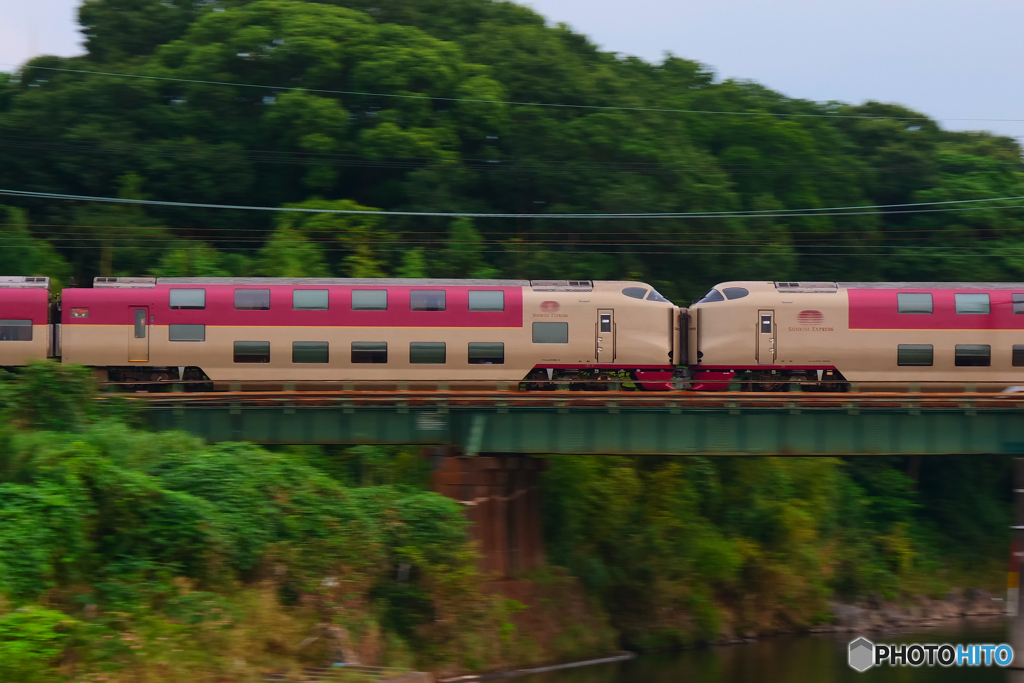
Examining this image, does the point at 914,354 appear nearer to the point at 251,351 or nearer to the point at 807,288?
the point at 807,288

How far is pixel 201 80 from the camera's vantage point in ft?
186

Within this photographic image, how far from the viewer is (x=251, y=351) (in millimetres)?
34031

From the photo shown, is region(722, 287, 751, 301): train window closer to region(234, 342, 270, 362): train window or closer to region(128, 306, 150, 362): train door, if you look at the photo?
region(234, 342, 270, 362): train window

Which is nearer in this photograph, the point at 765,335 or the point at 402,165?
the point at 765,335

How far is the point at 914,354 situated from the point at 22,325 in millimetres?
28614

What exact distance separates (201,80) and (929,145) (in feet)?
146

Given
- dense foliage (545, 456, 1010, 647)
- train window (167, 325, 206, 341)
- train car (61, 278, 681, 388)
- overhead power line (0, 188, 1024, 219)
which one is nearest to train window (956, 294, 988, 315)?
train car (61, 278, 681, 388)

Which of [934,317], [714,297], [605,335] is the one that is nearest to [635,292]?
[605,335]

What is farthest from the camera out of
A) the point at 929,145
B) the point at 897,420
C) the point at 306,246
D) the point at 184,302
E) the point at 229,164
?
the point at 929,145

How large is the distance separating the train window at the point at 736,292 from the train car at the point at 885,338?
33 cm

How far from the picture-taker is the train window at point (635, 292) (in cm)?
3478

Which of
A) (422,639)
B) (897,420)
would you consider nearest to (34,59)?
(422,639)

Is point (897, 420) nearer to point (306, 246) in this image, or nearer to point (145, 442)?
point (145, 442)

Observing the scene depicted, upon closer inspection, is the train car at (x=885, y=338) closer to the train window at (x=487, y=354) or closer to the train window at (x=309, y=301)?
the train window at (x=487, y=354)
